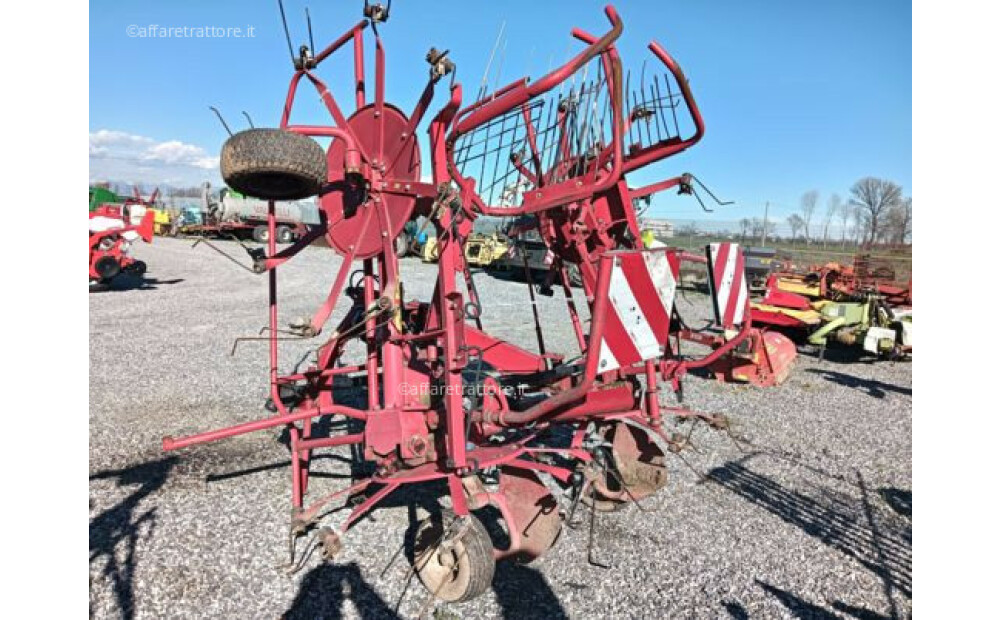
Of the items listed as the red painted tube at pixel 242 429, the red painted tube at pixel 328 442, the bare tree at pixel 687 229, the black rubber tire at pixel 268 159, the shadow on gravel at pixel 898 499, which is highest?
the bare tree at pixel 687 229

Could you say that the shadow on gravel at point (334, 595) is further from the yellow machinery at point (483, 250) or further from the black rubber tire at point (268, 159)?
the yellow machinery at point (483, 250)

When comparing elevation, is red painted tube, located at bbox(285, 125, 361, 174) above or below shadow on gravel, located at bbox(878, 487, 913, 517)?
above

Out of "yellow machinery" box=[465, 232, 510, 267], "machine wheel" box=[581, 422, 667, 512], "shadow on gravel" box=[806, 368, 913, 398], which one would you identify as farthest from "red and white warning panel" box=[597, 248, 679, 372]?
"yellow machinery" box=[465, 232, 510, 267]

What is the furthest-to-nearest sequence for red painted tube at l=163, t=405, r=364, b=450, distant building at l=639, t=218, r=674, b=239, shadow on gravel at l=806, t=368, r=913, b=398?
distant building at l=639, t=218, r=674, b=239
shadow on gravel at l=806, t=368, r=913, b=398
red painted tube at l=163, t=405, r=364, b=450

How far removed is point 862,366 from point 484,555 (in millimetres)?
8764

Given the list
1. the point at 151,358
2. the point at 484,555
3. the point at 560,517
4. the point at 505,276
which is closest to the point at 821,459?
the point at 560,517

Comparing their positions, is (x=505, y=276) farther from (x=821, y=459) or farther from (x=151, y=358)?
(x=821, y=459)

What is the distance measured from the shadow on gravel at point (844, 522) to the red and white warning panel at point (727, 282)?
135 cm

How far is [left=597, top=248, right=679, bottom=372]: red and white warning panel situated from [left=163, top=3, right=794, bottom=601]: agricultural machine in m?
0.01

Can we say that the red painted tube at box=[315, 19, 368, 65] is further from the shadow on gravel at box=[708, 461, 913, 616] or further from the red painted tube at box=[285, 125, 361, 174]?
the shadow on gravel at box=[708, 461, 913, 616]

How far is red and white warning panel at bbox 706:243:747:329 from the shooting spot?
4266 mm

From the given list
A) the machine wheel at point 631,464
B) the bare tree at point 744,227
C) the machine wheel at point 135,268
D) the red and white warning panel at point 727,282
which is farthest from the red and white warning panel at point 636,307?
the bare tree at point 744,227

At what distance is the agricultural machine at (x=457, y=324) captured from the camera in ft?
9.82

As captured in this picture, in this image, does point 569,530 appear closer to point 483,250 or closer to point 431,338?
point 431,338
